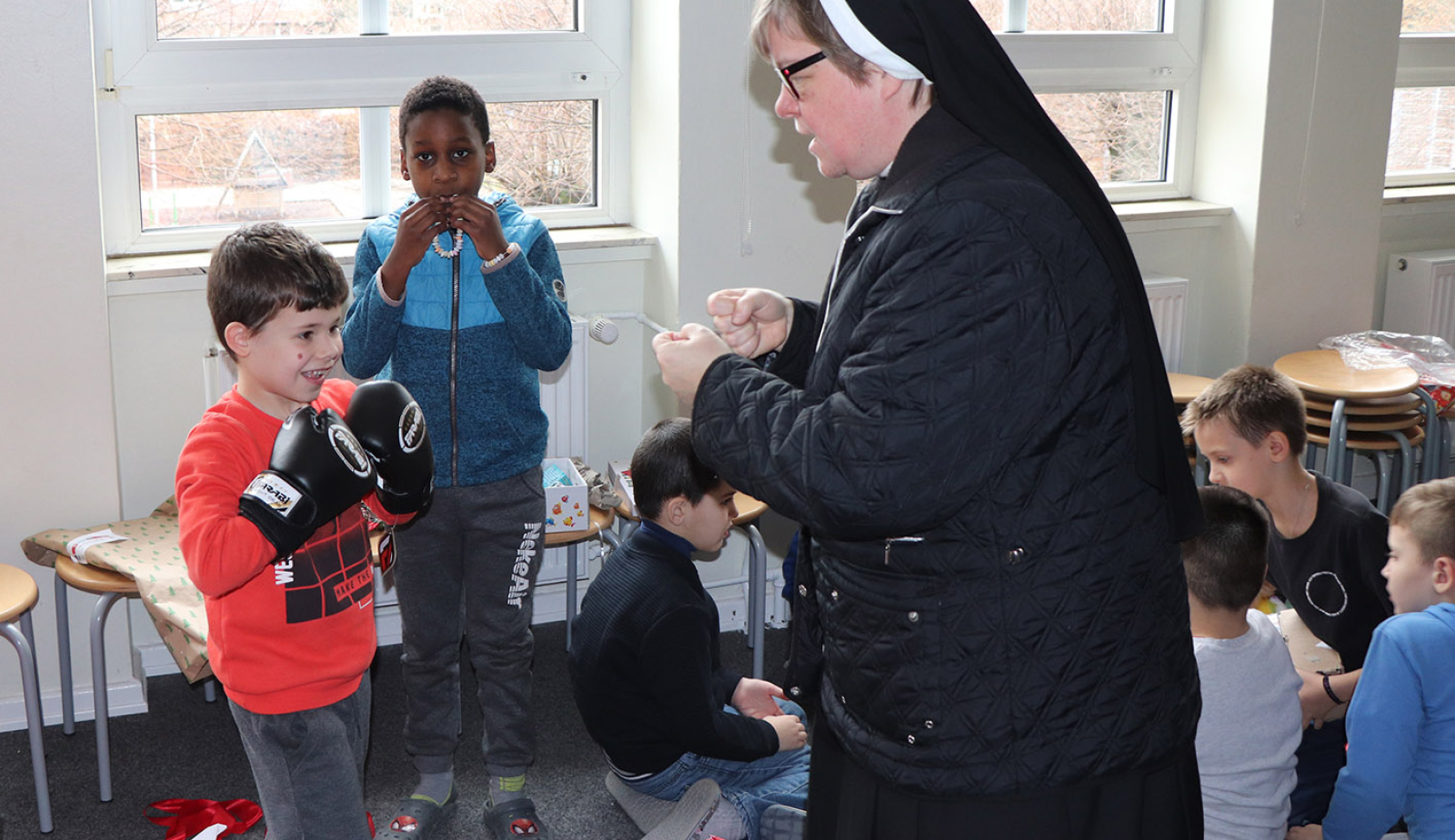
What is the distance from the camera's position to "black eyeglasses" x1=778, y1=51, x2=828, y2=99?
137 centimetres

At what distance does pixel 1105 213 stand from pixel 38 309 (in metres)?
2.54

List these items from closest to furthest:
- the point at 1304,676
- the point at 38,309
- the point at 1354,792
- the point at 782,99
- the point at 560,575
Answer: the point at 782,99
the point at 1354,792
the point at 1304,676
the point at 38,309
the point at 560,575

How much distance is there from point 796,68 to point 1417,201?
13.8ft

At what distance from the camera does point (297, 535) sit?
189 centimetres

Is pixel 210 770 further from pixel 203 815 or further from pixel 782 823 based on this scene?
pixel 782 823

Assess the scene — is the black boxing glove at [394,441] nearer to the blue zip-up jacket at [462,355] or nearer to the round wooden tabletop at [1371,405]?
the blue zip-up jacket at [462,355]

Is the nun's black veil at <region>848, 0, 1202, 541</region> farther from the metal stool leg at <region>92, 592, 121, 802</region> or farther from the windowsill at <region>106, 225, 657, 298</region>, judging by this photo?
the metal stool leg at <region>92, 592, 121, 802</region>

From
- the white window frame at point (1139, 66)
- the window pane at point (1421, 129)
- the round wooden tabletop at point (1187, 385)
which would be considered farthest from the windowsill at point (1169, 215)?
the window pane at point (1421, 129)

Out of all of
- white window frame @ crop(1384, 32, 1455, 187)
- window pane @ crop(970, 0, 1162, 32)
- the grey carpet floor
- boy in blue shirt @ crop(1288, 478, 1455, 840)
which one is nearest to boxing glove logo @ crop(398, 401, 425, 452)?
the grey carpet floor

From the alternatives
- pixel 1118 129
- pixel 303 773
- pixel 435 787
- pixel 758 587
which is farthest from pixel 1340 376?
pixel 303 773

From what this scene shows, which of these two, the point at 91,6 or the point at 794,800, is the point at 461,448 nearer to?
the point at 794,800

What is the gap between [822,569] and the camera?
1.49 meters

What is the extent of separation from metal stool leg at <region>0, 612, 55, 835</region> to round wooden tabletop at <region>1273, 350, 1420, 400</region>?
3345mm

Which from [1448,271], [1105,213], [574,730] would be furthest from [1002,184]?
[1448,271]
